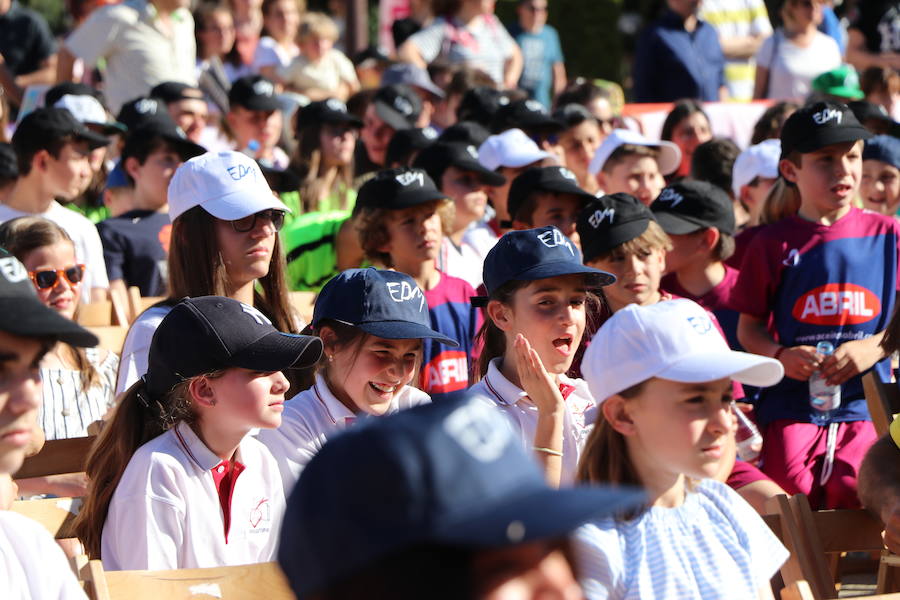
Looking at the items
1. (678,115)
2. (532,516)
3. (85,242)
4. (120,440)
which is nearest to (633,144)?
(678,115)

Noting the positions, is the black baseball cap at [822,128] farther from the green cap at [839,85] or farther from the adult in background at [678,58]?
the adult in background at [678,58]

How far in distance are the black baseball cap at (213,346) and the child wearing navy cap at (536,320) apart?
2.21ft

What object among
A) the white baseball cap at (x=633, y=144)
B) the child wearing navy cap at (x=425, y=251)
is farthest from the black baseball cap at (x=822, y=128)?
the white baseball cap at (x=633, y=144)

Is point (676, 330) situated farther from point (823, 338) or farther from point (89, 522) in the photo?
point (823, 338)

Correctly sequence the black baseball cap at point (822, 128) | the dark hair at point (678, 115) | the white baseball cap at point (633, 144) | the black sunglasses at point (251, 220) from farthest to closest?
the dark hair at point (678, 115) < the white baseball cap at point (633, 144) < the black baseball cap at point (822, 128) < the black sunglasses at point (251, 220)

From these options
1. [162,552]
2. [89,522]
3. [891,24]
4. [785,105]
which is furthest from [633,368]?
[891,24]

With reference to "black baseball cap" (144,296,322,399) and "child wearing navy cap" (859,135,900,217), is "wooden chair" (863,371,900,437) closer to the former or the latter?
"black baseball cap" (144,296,322,399)

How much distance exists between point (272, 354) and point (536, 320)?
3.16ft

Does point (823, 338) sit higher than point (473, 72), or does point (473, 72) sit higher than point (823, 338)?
point (473, 72)

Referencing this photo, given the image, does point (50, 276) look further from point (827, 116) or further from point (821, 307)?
point (827, 116)

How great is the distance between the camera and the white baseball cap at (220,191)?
4570 mm

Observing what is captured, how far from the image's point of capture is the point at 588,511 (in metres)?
1.36

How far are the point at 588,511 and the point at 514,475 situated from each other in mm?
86

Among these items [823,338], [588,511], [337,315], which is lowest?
[823,338]
